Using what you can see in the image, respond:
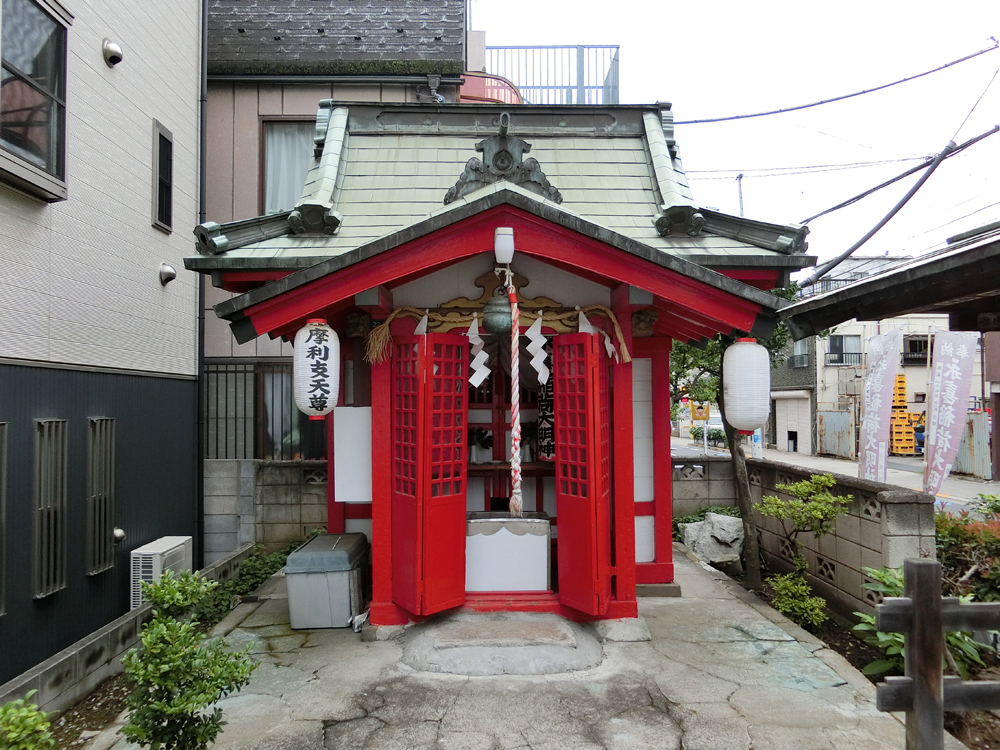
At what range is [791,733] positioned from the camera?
5.00 metres

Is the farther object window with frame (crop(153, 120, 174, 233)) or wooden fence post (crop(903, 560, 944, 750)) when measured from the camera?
window with frame (crop(153, 120, 174, 233))

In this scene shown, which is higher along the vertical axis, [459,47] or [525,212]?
[459,47]

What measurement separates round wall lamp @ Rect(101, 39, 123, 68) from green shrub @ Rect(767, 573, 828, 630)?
12.2 metres

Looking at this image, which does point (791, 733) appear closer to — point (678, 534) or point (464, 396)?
point (464, 396)

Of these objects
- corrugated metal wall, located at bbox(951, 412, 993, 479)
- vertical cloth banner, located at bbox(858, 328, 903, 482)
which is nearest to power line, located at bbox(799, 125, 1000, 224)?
vertical cloth banner, located at bbox(858, 328, 903, 482)

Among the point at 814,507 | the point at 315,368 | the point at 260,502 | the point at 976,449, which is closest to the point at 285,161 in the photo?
the point at 260,502

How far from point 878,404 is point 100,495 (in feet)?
47.2

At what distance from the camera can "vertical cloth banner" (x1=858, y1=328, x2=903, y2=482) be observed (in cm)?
1258

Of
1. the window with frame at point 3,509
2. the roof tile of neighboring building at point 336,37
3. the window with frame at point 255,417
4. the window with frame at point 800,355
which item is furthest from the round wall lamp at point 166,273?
the window with frame at point 800,355

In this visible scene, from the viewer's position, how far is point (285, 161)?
45.9 ft

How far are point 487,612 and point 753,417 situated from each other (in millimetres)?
3572

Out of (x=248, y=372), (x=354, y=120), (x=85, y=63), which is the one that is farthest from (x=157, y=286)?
(x=354, y=120)

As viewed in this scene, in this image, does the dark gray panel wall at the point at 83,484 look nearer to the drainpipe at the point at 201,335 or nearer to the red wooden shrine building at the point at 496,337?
the drainpipe at the point at 201,335

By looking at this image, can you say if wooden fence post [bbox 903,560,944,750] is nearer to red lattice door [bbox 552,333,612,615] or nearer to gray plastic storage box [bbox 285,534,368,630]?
red lattice door [bbox 552,333,612,615]
